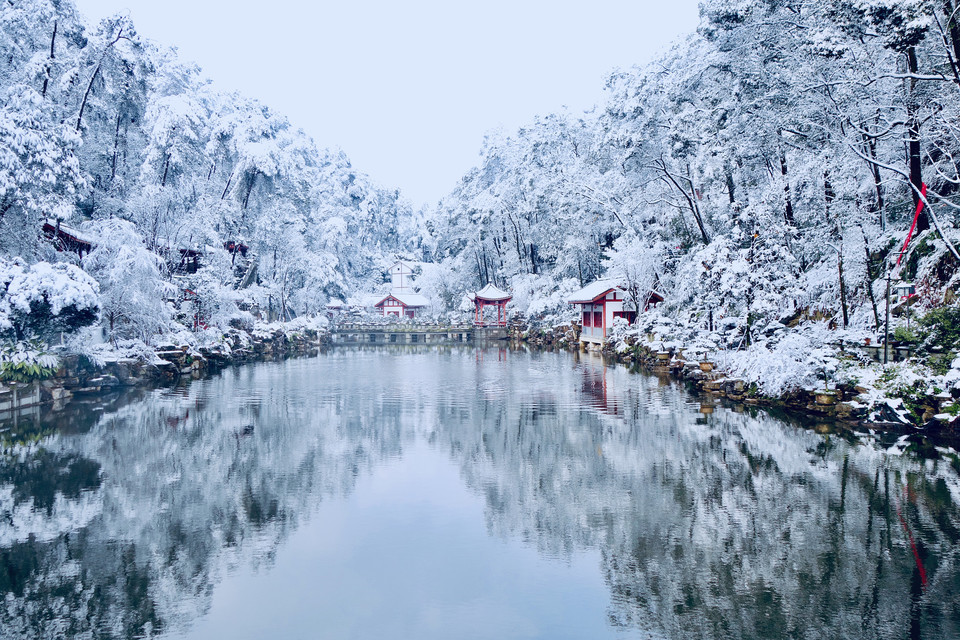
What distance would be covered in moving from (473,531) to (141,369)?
16.4 metres

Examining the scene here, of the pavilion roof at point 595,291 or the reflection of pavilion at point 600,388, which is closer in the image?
the reflection of pavilion at point 600,388

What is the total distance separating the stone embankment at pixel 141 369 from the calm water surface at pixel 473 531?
2.54 metres

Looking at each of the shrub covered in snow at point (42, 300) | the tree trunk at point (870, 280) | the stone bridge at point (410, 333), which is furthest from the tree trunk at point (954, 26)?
the stone bridge at point (410, 333)

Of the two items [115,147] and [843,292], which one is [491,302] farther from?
[843,292]

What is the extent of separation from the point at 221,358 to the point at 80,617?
2283 cm

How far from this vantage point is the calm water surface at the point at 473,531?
5344 mm

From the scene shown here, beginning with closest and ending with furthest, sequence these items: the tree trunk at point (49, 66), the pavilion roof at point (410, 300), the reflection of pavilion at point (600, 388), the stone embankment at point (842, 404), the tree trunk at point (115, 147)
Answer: the stone embankment at point (842, 404)
the reflection of pavilion at point (600, 388)
the tree trunk at point (49, 66)
the tree trunk at point (115, 147)
the pavilion roof at point (410, 300)

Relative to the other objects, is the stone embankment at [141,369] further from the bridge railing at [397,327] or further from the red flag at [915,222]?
the red flag at [915,222]

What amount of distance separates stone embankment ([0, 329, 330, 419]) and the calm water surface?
254 centimetres

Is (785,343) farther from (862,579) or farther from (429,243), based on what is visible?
(429,243)

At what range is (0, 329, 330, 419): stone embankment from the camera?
15.5 meters

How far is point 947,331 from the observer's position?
12.4 m

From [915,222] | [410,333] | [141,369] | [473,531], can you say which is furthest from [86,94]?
[410,333]

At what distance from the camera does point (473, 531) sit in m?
7.37
